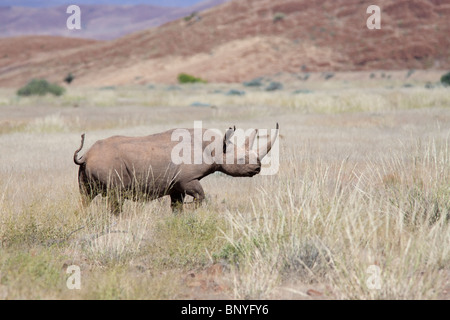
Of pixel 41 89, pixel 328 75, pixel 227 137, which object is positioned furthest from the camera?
pixel 328 75

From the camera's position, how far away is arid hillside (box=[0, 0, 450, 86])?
196 feet

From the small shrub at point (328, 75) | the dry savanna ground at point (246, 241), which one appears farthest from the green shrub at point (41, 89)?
the dry savanna ground at point (246, 241)

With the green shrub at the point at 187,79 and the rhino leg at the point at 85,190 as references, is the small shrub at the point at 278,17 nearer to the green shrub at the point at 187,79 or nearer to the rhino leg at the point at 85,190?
the green shrub at the point at 187,79

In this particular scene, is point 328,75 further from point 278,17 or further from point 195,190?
point 195,190

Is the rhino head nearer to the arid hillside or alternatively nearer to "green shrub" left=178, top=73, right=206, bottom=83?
"green shrub" left=178, top=73, right=206, bottom=83

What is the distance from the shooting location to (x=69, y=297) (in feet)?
14.2

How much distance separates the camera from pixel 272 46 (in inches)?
2581

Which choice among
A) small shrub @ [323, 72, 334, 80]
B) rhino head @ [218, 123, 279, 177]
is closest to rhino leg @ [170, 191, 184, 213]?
rhino head @ [218, 123, 279, 177]

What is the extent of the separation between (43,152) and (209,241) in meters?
7.76

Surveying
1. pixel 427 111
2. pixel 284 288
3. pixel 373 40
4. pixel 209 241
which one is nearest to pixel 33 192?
pixel 209 241

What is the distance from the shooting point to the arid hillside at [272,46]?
59.7 metres

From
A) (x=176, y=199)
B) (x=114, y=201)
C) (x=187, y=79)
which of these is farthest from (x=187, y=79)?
(x=114, y=201)

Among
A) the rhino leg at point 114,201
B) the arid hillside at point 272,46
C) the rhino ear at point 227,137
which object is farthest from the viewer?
the arid hillside at point 272,46

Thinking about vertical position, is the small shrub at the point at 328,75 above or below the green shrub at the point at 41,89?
above
